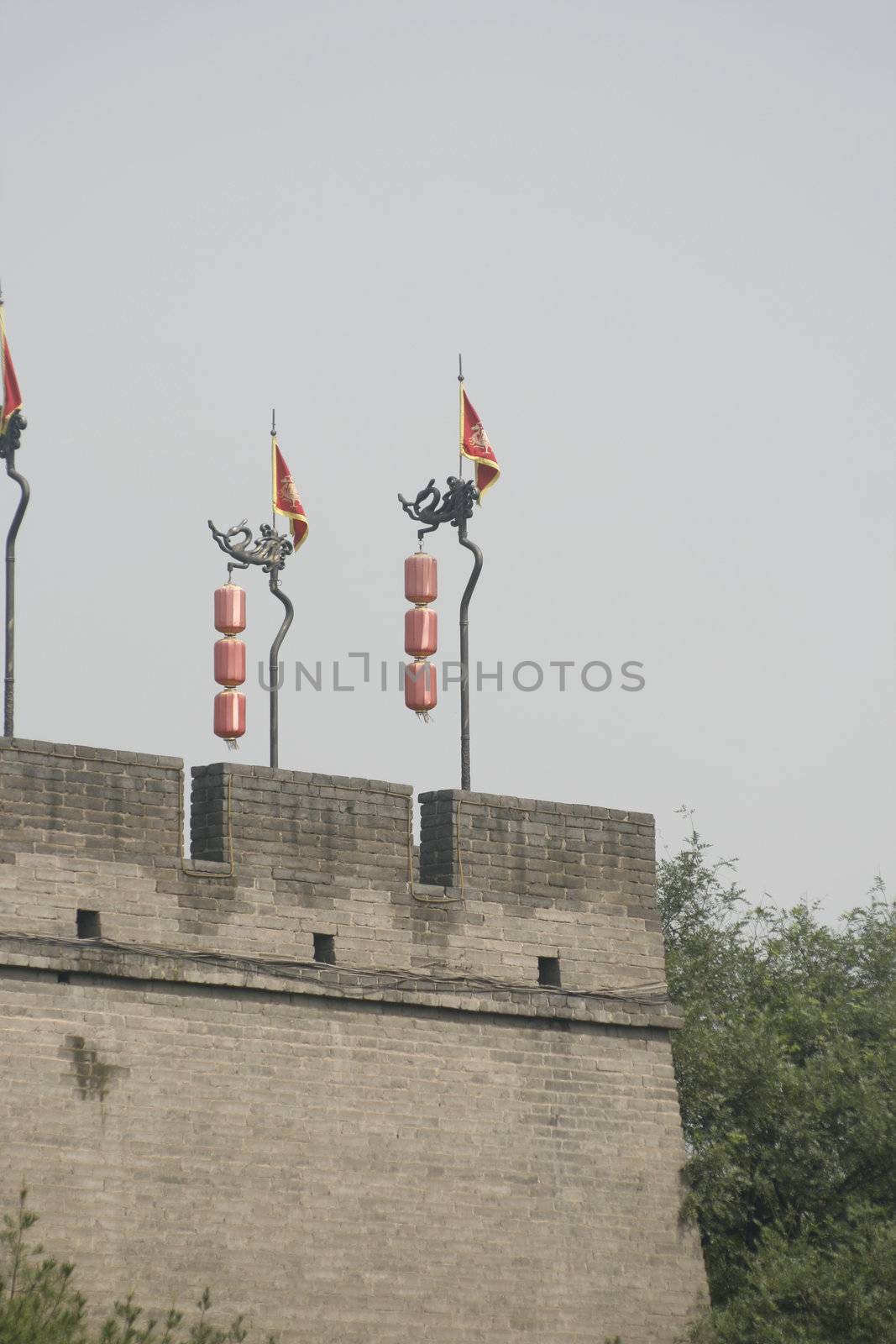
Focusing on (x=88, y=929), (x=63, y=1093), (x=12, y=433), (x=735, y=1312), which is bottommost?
(x=735, y=1312)

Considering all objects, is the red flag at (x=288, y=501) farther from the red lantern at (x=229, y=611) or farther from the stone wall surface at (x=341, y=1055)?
the stone wall surface at (x=341, y=1055)

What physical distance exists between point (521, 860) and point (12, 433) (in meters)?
5.58

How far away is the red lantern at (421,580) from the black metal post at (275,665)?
115cm

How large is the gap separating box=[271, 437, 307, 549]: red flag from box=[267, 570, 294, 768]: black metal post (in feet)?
2.36

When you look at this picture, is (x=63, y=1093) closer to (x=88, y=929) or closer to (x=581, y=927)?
(x=88, y=929)

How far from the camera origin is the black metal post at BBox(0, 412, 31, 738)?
1897 cm

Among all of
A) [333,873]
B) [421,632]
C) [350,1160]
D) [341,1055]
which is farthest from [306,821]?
[421,632]

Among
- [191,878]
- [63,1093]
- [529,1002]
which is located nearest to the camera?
[63,1093]

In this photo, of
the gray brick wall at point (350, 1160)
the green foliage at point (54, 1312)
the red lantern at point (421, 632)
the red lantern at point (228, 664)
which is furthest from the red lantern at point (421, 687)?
the green foliage at point (54, 1312)

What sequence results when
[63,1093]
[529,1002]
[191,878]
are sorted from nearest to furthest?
1. [63,1093]
2. [191,878]
3. [529,1002]

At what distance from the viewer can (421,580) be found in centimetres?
2273

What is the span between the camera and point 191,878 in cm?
1819

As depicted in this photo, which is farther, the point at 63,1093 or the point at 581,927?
the point at 581,927

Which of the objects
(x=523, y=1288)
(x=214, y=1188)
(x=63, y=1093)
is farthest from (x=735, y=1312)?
(x=63, y=1093)
